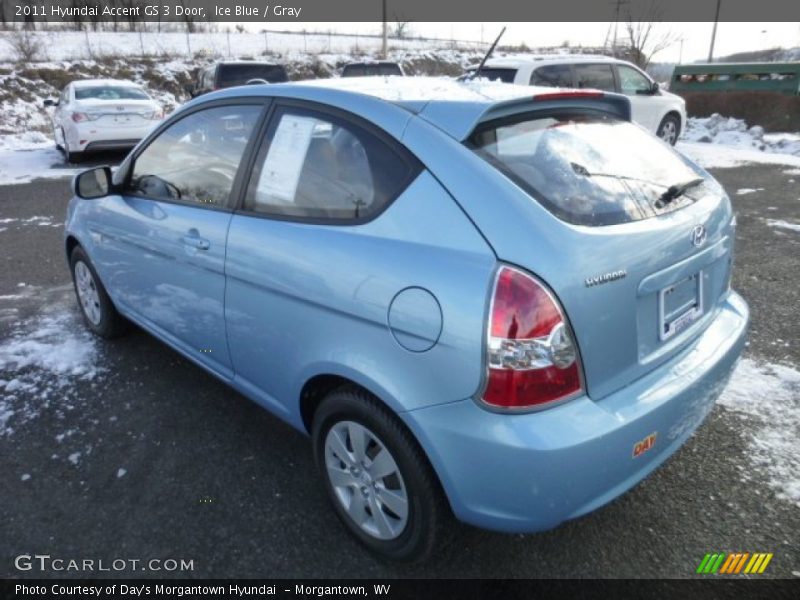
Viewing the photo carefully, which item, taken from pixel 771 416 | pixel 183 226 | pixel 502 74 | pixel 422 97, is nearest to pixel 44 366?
pixel 183 226

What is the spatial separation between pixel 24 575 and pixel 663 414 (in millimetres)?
2330

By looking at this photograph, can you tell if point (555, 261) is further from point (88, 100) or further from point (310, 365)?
point (88, 100)

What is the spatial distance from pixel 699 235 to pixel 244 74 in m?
12.5

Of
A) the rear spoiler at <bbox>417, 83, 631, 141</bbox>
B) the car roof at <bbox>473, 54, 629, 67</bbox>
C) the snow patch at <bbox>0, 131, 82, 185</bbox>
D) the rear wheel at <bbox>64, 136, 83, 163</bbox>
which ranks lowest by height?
the snow patch at <bbox>0, 131, 82, 185</bbox>

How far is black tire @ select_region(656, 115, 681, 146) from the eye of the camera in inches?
446

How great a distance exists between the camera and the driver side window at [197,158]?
8.63ft

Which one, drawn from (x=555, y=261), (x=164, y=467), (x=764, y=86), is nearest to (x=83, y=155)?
(x=164, y=467)

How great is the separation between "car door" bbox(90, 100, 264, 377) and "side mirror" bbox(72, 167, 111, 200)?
0.09m

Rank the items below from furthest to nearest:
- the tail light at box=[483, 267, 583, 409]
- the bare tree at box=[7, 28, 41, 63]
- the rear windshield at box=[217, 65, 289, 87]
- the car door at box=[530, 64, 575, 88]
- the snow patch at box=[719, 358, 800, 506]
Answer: the bare tree at box=[7, 28, 41, 63] < the rear windshield at box=[217, 65, 289, 87] < the car door at box=[530, 64, 575, 88] < the snow patch at box=[719, 358, 800, 506] < the tail light at box=[483, 267, 583, 409]

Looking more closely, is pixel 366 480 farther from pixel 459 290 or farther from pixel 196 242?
pixel 196 242

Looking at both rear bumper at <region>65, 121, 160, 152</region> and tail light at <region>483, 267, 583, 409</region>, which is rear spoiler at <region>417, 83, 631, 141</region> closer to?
tail light at <region>483, 267, 583, 409</region>

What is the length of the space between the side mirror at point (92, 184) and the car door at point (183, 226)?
0.28 ft

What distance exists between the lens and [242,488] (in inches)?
100

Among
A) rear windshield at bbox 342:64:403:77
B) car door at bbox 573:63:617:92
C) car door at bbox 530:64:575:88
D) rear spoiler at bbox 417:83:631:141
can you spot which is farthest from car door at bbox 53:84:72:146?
rear spoiler at bbox 417:83:631:141
